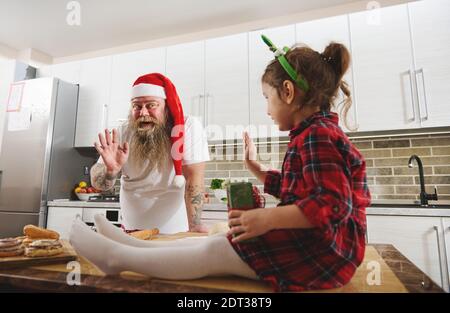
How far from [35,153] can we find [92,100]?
705mm

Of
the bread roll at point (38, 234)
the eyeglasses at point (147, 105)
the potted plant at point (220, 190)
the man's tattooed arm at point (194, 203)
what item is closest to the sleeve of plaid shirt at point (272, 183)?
the bread roll at point (38, 234)

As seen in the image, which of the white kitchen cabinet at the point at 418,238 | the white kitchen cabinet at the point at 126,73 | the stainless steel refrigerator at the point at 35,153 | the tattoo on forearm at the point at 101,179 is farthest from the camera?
the white kitchen cabinet at the point at 126,73

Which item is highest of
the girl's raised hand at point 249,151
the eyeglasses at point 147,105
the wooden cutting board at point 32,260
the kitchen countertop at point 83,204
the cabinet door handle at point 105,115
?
the cabinet door handle at point 105,115

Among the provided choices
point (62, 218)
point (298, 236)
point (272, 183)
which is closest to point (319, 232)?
point (298, 236)

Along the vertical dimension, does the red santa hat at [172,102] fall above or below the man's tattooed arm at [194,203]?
above

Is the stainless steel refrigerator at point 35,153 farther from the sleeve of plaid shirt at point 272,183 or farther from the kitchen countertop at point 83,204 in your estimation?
the sleeve of plaid shirt at point 272,183

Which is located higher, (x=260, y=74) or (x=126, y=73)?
(x=126, y=73)

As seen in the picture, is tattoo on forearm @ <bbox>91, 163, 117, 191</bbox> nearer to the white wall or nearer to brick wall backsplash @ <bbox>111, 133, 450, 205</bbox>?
brick wall backsplash @ <bbox>111, 133, 450, 205</bbox>

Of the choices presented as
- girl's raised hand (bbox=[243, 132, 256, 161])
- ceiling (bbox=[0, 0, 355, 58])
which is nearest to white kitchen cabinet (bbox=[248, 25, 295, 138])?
ceiling (bbox=[0, 0, 355, 58])

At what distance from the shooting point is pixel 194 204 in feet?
4.83

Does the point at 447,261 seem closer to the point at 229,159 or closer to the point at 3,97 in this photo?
the point at 229,159

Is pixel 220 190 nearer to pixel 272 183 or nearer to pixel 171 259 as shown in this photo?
pixel 272 183

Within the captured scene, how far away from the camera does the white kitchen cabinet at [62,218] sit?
2.44 m
